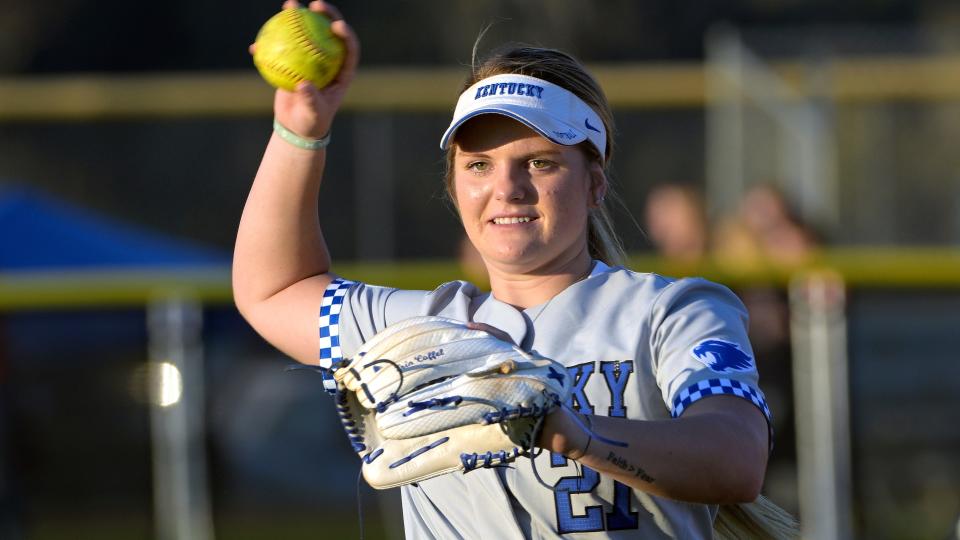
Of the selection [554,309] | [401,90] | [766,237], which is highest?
[401,90]

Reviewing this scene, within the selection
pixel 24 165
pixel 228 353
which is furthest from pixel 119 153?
pixel 228 353

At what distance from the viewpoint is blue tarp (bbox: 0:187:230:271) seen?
8.56 meters

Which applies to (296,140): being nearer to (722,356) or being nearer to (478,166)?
(478,166)

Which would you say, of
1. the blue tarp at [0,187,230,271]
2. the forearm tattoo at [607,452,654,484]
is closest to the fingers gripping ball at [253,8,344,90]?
the forearm tattoo at [607,452,654,484]

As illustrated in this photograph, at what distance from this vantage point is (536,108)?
2.41 metres

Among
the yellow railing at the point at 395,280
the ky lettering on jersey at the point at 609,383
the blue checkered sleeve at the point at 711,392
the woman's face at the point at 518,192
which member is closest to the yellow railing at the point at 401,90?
the yellow railing at the point at 395,280

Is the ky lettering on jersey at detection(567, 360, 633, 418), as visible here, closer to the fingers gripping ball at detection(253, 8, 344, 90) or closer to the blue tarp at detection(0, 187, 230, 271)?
the fingers gripping ball at detection(253, 8, 344, 90)

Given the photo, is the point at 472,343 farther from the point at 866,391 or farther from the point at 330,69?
the point at 866,391

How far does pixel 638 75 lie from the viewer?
1083 centimetres

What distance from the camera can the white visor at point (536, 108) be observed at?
2.39 m

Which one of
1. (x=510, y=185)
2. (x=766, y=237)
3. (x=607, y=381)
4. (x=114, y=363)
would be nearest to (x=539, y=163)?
(x=510, y=185)

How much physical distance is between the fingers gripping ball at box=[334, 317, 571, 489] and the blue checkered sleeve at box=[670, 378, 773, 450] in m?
0.20

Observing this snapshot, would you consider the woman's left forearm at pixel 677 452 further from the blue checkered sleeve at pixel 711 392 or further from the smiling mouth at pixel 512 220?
the smiling mouth at pixel 512 220

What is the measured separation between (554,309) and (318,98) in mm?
589
